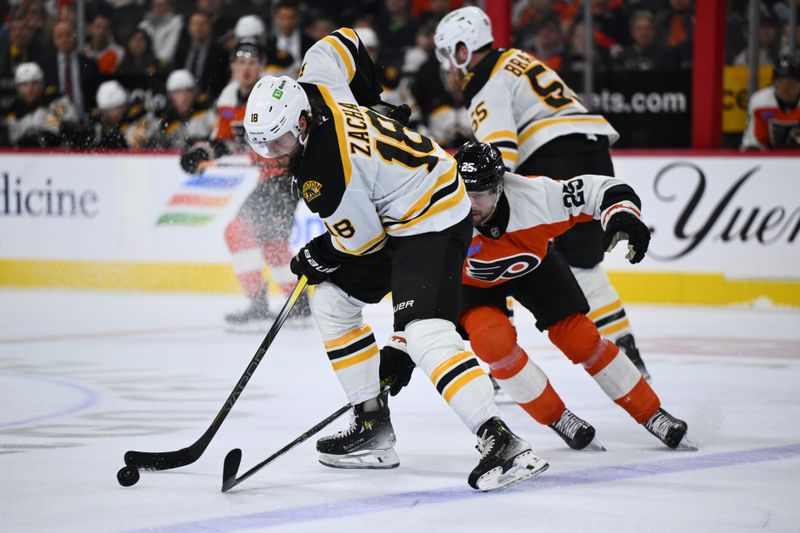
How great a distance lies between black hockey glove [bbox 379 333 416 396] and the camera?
390cm

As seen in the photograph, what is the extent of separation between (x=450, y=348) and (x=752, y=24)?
560 cm

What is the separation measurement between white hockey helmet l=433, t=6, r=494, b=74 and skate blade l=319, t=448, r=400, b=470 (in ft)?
6.15

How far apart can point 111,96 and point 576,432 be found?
6.22 meters

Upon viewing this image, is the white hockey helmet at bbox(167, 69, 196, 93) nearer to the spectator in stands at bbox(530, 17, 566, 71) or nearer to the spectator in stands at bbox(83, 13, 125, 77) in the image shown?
the spectator in stands at bbox(83, 13, 125, 77)

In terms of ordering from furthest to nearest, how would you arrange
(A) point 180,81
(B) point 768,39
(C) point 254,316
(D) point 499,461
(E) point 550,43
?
(A) point 180,81 → (E) point 550,43 → (B) point 768,39 → (C) point 254,316 → (D) point 499,461

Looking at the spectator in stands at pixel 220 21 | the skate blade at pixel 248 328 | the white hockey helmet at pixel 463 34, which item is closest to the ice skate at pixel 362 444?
the white hockey helmet at pixel 463 34

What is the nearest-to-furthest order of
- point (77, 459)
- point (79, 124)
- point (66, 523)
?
point (66, 523) → point (77, 459) → point (79, 124)

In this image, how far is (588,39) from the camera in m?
8.57

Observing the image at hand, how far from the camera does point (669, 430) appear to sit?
3.88 meters

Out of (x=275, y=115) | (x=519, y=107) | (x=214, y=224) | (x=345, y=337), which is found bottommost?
(x=214, y=224)

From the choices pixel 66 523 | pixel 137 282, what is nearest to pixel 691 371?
pixel 66 523

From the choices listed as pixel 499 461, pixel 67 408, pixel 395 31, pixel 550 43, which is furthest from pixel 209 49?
pixel 499 461

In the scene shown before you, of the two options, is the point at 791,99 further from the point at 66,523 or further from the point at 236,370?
the point at 66,523

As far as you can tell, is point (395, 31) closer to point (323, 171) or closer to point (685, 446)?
point (685, 446)
